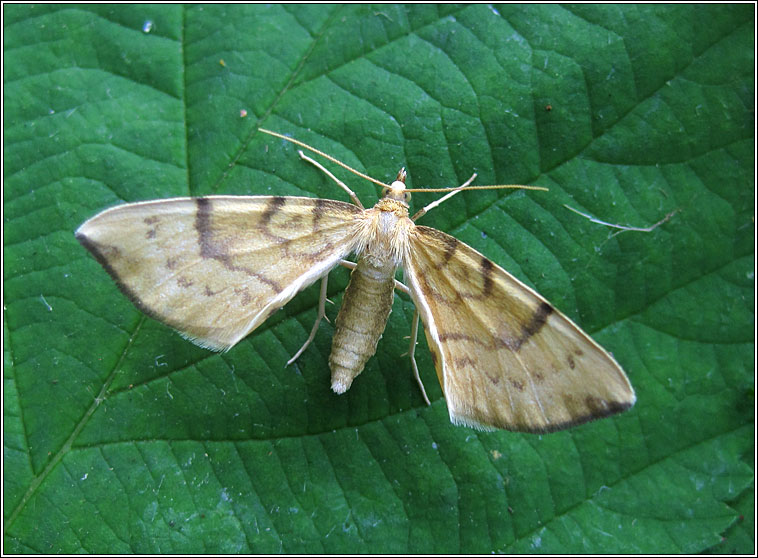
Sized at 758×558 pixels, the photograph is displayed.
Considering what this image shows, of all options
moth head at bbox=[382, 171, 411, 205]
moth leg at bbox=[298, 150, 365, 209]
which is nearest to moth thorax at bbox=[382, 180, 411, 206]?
moth head at bbox=[382, 171, 411, 205]

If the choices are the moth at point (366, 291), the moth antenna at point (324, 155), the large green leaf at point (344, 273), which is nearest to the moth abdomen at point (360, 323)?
the moth at point (366, 291)

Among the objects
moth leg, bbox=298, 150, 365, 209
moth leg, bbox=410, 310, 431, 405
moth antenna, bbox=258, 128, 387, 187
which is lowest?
moth leg, bbox=410, 310, 431, 405

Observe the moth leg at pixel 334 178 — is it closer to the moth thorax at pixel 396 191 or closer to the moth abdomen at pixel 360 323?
the moth thorax at pixel 396 191

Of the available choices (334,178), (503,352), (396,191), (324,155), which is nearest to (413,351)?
(503,352)

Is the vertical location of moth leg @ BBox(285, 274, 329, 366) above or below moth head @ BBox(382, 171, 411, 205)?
below

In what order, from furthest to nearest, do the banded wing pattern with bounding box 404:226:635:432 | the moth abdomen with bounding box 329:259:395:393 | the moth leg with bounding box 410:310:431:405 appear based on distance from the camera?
the moth leg with bounding box 410:310:431:405 < the moth abdomen with bounding box 329:259:395:393 < the banded wing pattern with bounding box 404:226:635:432

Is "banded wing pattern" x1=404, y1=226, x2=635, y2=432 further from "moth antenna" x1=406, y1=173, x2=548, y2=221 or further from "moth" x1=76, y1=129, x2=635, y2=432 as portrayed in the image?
"moth antenna" x1=406, y1=173, x2=548, y2=221

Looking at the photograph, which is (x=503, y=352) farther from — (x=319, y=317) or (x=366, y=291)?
(x=319, y=317)

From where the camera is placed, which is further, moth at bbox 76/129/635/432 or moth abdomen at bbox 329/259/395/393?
moth abdomen at bbox 329/259/395/393
